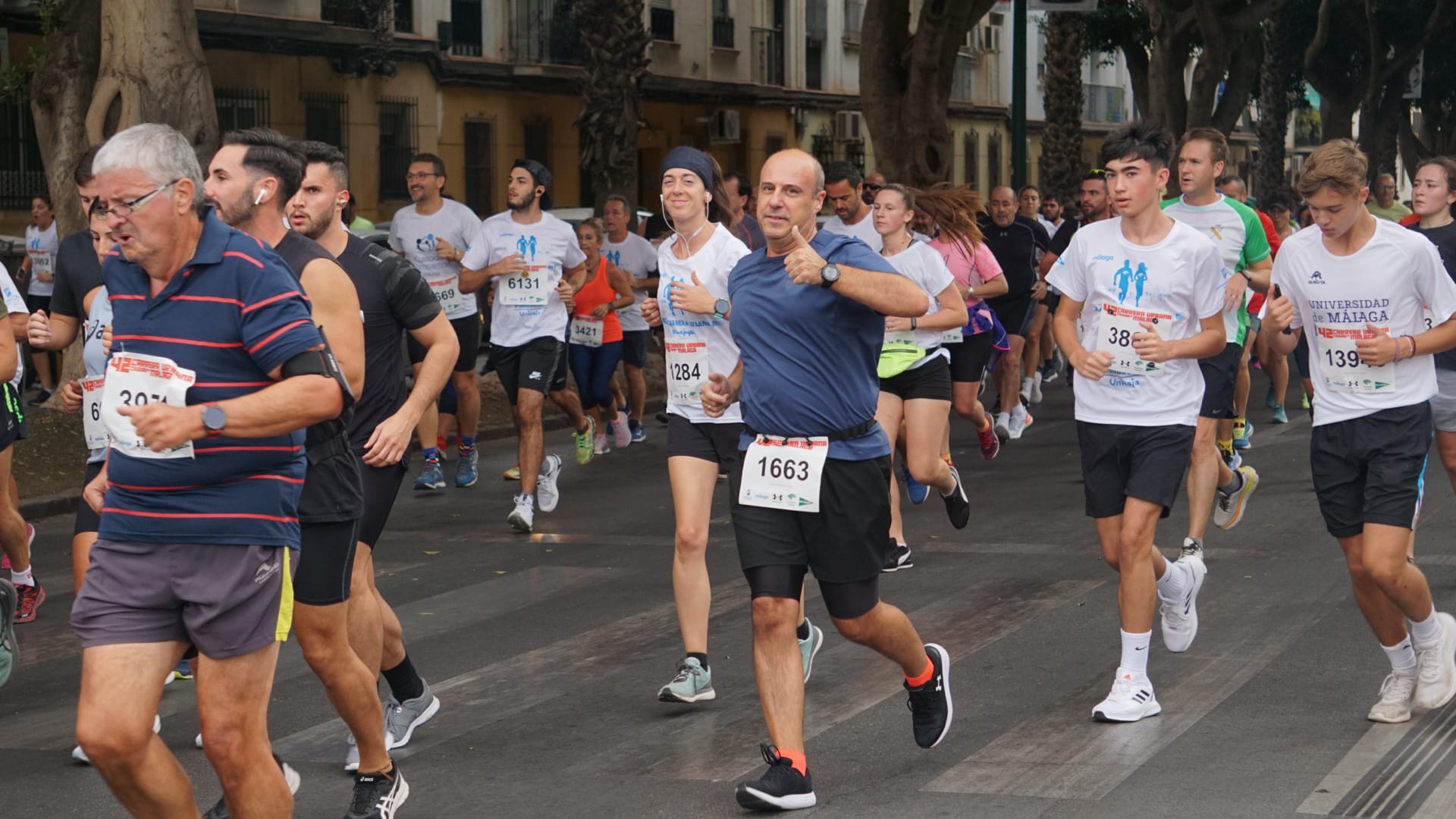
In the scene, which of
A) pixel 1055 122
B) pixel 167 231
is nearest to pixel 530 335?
pixel 167 231

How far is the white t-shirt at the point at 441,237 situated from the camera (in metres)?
13.2

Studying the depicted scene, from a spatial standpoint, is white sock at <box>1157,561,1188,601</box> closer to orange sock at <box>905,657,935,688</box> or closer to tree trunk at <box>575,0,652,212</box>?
orange sock at <box>905,657,935,688</box>

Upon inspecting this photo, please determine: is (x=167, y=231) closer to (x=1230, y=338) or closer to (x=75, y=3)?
(x=1230, y=338)

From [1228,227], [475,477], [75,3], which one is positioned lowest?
[475,477]

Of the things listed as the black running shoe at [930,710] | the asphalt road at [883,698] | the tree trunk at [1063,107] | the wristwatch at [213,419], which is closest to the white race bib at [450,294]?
the asphalt road at [883,698]

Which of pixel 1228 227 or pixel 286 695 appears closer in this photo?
pixel 286 695

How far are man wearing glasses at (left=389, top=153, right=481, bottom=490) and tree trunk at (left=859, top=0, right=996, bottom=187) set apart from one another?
10.5 meters

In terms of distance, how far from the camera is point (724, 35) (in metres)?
41.8

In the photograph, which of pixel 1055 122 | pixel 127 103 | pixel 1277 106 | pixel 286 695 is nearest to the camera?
pixel 286 695

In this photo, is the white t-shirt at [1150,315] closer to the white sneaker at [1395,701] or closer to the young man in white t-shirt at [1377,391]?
the young man in white t-shirt at [1377,391]

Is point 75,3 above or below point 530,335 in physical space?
above

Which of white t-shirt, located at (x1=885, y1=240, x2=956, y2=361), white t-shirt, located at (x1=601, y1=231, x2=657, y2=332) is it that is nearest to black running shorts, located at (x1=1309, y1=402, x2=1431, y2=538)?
white t-shirt, located at (x1=885, y1=240, x2=956, y2=361)

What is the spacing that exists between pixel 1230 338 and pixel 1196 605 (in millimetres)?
1637

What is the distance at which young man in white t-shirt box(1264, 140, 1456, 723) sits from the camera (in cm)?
635
